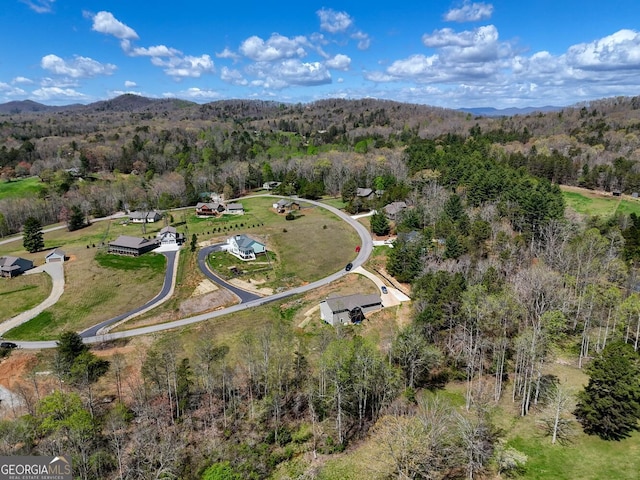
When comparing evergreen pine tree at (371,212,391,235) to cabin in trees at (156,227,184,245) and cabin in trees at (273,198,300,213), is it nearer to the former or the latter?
cabin in trees at (273,198,300,213)

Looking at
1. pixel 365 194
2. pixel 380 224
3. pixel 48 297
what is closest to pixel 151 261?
pixel 48 297

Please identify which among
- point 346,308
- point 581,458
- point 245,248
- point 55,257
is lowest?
point 581,458

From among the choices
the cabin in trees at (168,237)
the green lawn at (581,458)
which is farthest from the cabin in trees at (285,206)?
the green lawn at (581,458)

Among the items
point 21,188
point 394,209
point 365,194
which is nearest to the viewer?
point 394,209

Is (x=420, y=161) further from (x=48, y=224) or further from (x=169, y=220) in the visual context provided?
(x=48, y=224)

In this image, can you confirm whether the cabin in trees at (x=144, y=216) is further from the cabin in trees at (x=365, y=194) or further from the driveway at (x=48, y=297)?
the cabin in trees at (x=365, y=194)

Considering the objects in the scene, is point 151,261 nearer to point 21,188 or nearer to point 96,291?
point 96,291

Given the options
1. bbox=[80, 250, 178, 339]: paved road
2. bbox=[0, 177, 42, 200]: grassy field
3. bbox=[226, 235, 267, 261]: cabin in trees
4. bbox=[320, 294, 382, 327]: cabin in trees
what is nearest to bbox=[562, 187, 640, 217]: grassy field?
bbox=[320, 294, 382, 327]: cabin in trees

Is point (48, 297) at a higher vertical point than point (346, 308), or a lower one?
lower
